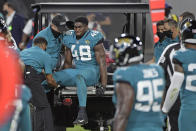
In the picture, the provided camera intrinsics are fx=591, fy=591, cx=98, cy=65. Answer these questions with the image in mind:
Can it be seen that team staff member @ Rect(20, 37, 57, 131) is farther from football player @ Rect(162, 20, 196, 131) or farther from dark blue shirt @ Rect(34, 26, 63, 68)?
football player @ Rect(162, 20, 196, 131)

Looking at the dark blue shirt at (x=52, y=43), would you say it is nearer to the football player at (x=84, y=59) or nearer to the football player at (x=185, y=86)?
the football player at (x=84, y=59)

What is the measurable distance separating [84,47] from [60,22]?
2.05 feet

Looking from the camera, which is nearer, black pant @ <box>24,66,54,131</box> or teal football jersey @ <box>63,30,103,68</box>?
black pant @ <box>24,66,54,131</box>

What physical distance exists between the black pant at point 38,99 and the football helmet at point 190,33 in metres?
2.78

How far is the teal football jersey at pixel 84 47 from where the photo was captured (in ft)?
30.8

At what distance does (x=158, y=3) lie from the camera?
12602 millimetres

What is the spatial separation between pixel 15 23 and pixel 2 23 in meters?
7.13

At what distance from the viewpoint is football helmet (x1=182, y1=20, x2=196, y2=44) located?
Result: 679cm

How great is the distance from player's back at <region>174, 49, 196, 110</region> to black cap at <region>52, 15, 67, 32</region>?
3.39 m

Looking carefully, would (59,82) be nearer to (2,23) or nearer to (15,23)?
(2,23)

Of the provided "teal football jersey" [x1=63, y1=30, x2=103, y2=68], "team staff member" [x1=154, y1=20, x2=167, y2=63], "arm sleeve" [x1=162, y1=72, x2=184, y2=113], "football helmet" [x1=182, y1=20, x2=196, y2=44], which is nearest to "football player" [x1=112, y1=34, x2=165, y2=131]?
"arm sleeve" [x1=162, y1=72, x2=184, y2=113]

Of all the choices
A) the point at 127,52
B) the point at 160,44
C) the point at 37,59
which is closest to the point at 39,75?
the point at 37,59

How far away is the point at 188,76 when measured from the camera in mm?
6633

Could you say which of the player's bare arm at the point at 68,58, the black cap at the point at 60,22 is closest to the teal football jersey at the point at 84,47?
the player's bare arm at the point at 68,58
